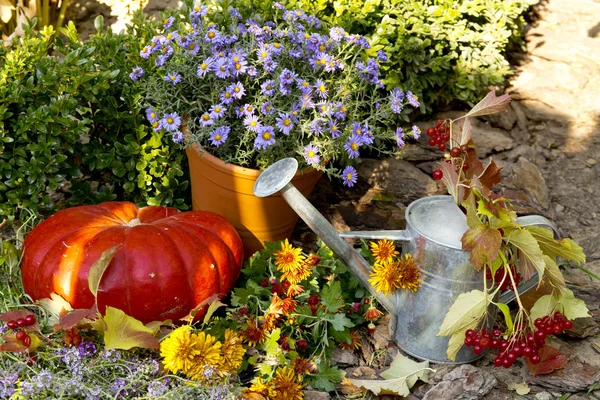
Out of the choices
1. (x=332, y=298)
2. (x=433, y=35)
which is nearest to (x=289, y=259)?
(x=332, y=298)

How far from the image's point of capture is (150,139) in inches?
108

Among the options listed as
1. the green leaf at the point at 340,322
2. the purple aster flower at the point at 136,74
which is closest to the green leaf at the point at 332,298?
the green leaf at the point at 340,322

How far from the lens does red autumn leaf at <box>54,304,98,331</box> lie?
6.39ft

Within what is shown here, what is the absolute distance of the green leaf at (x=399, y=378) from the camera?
212 cm

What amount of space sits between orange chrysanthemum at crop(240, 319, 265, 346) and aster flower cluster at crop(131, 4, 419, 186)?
0.57 m

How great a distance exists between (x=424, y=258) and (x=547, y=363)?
1.70 ft

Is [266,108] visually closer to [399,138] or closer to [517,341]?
[399,138]

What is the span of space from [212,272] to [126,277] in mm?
278

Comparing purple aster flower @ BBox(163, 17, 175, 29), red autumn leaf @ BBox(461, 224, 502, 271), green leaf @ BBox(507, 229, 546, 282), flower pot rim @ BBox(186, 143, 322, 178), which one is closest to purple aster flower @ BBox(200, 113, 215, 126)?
flower pot rim @ BBox(186, 143, 322, 178)

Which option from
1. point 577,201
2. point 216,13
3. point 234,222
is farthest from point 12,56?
point 577,201

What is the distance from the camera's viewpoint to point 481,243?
75.5 inches

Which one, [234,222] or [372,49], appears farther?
[372,49]

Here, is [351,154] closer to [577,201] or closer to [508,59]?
[577,201]

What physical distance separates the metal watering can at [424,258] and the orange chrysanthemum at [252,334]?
34cm
